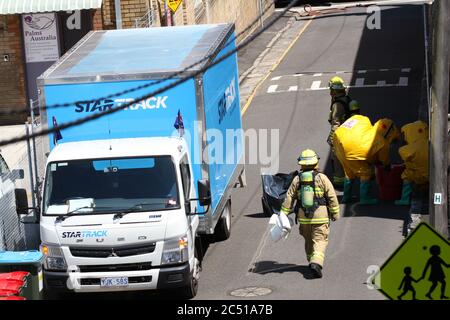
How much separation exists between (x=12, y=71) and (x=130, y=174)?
15419mm

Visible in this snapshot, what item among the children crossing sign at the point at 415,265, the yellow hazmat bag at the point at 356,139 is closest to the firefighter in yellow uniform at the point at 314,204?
the yellow hazmat bag at the point at 356,139

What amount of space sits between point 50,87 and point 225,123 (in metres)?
3.45

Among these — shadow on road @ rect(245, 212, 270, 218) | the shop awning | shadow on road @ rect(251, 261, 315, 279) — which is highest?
the shop awning

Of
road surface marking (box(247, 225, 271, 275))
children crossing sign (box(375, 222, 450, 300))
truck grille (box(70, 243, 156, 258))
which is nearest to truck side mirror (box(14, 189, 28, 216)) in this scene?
truck grille (box(70, 243, 156, 258))

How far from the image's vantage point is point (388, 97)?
89.1ft

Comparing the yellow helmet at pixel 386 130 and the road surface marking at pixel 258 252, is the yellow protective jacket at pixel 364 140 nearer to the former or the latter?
the yellow helmet at pixel 386 130

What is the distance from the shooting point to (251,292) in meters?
14.4

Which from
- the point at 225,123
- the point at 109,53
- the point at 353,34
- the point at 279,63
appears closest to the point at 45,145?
the point at 109,53

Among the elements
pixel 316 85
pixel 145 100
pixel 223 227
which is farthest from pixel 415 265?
pixel 316 85

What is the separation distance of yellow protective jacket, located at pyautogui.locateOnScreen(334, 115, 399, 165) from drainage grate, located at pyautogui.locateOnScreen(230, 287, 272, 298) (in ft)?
14.7

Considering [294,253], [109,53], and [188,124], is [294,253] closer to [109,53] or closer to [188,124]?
[188,124]

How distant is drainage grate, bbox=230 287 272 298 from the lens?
14227mm

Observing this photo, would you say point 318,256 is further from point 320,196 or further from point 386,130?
point 386,130

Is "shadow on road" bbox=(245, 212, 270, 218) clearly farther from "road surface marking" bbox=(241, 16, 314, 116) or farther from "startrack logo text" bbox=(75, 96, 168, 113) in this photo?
"road surface marking" bbox=(241, 16, 314, 116)
